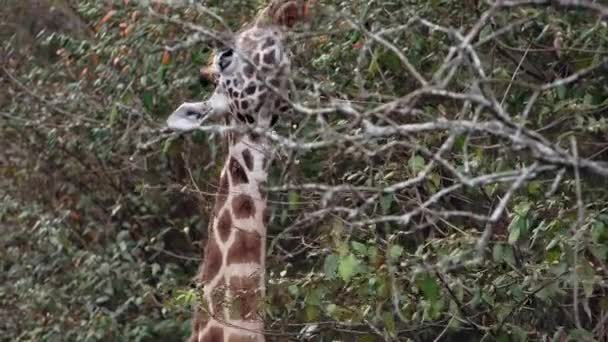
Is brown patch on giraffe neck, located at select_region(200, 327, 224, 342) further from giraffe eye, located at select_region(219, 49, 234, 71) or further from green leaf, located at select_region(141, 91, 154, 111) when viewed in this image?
green leaf, located at select_region(141, 91, 154, 111)

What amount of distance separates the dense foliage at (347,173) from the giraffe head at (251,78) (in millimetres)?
120

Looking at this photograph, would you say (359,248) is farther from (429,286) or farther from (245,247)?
(245,247)

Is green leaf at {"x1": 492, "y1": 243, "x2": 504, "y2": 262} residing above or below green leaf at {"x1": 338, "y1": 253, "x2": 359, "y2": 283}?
Answer: below

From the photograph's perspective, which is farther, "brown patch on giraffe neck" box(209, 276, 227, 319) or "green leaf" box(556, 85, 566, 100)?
"brown patch on giraffe neck" box(209, 276, 227, 319)

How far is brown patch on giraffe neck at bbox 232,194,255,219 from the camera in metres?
4.15

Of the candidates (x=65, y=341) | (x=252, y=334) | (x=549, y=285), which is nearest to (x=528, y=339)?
(x=549, y=285)

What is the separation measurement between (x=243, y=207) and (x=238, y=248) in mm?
123

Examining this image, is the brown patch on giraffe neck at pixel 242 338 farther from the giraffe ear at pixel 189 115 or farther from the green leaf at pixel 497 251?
the green leaf at pixel 497 251

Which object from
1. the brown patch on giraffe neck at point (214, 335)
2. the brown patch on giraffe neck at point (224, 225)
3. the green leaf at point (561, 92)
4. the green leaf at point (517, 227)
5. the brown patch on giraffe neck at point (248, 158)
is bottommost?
the brown patch on giraffe neck at point (214, 335)

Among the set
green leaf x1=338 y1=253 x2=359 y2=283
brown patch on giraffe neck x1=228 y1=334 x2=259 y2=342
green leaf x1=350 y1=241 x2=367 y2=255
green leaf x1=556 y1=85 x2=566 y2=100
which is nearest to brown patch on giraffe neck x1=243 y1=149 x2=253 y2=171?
brown patch on giraffe neck x1=228 y1=334 x2=259 y2=342

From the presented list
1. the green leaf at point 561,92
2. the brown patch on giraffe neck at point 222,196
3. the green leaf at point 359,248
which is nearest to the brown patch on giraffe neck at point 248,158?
the brown patch on giraffe neck at point 222,196

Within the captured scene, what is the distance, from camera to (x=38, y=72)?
6.08 metres

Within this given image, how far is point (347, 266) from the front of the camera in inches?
137

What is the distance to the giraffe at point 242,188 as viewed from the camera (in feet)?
13.4
